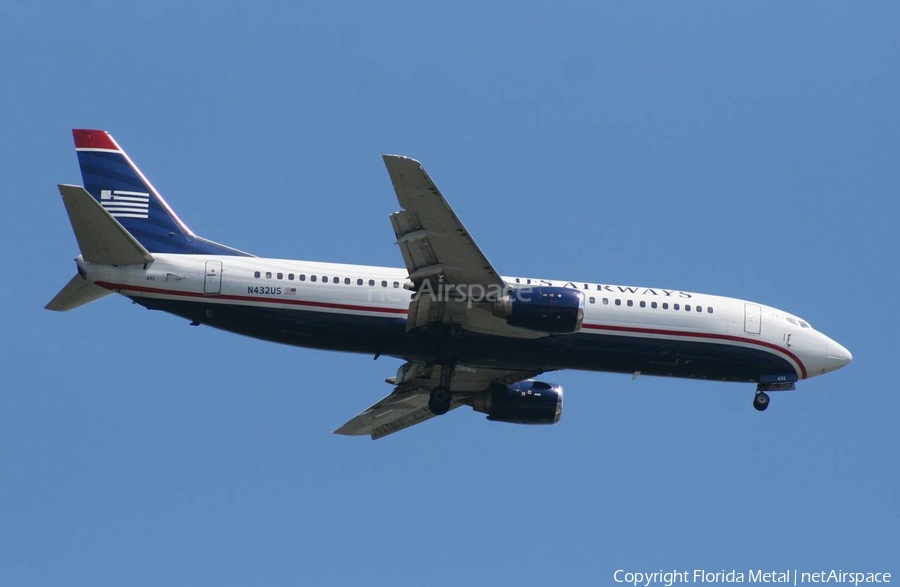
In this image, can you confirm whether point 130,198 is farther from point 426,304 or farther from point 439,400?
point 439,400

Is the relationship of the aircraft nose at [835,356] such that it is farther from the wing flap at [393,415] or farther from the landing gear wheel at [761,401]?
the wing flap at [393,415]

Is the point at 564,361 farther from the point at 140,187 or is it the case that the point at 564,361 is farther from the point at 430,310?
the point at 140,187

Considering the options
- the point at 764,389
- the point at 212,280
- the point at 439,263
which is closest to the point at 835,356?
the point at 764,389

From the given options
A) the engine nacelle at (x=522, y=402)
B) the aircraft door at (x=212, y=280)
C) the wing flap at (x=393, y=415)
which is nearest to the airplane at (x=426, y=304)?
the aircraft door at (x=212, y=280)

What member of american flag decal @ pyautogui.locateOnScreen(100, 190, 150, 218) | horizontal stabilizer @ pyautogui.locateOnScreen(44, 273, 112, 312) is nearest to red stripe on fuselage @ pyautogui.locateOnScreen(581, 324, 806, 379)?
american flag decal @ pyautogui.locateOnScreen(100, 190, 150, 218)

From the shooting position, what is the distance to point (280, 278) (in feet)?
142

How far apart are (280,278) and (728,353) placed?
579 inches

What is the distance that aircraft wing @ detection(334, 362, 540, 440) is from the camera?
1911 inches

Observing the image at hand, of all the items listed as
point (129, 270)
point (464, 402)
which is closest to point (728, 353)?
point (464, 402)

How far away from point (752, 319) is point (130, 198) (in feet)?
67.4

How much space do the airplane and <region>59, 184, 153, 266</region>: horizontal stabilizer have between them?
4 centimetres

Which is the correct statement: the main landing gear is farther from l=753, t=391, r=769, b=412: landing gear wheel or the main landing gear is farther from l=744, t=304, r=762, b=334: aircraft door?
l=753, t=391, r=769, b=412: landing gear wheel

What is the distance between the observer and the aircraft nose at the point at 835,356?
156 ft

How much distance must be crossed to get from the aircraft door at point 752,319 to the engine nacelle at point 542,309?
7120 mm
